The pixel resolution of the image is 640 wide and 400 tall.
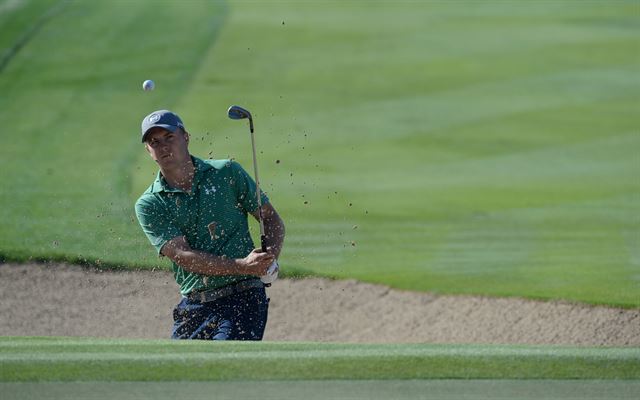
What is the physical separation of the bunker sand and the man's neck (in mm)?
3449

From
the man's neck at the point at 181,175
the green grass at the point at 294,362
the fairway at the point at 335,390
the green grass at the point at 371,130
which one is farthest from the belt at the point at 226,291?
the green grass at the point at 371,130

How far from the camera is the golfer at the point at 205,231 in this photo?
23.5 feet

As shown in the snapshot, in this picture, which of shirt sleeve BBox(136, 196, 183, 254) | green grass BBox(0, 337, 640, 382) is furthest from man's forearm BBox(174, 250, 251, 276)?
green grass BBox(0, 337, 640, 382)

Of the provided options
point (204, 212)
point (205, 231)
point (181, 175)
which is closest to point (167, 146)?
point (181, 175)

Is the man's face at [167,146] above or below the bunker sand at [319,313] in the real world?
above

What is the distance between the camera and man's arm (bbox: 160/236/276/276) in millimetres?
6957

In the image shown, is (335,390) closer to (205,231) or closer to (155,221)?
(205,231)

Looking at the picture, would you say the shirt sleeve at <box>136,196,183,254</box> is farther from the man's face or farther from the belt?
the belt

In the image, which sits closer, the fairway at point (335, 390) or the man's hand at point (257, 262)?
the fairway at point (335, 390)

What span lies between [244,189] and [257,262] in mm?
633

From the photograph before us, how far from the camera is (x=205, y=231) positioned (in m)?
7.29

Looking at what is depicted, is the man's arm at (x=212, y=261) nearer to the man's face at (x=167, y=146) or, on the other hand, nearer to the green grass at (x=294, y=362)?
the man's face at (x=167, y=146)

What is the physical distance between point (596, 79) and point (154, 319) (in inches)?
439

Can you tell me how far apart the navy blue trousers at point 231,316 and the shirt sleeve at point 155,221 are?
0.51m
